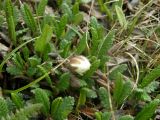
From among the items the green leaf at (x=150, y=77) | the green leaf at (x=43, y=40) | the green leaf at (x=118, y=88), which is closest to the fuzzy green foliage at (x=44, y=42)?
the green leaf at (x=43, y=40)

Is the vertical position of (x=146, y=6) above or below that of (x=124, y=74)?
above

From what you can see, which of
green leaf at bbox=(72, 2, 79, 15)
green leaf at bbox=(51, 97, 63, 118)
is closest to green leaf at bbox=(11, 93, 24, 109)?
green leaf at bbox=(51, 97, 63, 118)

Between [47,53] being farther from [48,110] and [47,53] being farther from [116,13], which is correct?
[116,13]

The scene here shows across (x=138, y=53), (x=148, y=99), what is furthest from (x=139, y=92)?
(x=138, y=53)

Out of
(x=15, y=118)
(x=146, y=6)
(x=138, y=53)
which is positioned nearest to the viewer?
(x=15, y=118)

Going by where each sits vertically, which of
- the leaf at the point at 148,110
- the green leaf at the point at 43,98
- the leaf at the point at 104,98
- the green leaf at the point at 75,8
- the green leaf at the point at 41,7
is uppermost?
the green leaf at the point at 41,7

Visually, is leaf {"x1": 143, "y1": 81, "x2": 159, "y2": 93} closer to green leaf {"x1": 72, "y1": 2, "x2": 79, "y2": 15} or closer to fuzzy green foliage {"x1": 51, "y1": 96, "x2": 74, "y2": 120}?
fuzzy green foliage {"x1": 51, "y1": 96, "x2": 74, "y2": 120}

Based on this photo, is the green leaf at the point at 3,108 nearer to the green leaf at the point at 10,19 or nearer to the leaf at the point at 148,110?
the green leaf at the point at 10,19
